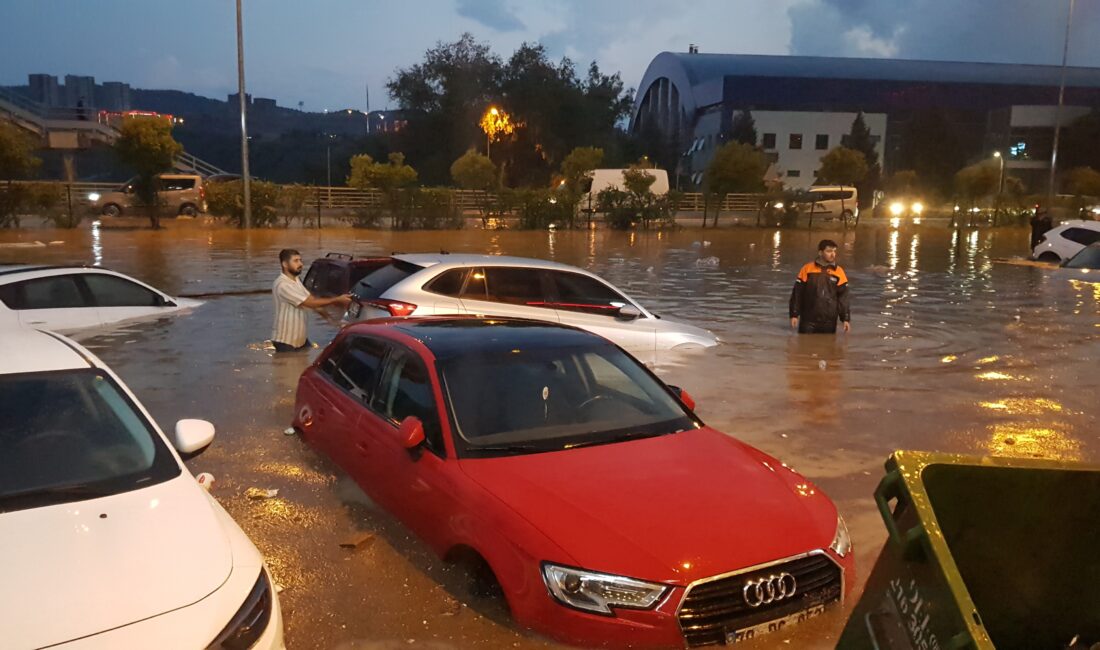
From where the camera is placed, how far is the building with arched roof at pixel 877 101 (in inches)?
3206

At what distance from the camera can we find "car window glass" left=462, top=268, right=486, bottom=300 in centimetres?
949

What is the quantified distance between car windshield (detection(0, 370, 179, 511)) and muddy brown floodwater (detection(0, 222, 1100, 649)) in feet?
3.64

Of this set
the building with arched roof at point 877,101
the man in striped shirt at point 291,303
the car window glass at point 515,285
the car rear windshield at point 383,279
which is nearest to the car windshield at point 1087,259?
the car window glass at point 515,285

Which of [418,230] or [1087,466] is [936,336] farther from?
[418,230]

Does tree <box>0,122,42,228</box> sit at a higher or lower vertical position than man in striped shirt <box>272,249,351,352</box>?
higher

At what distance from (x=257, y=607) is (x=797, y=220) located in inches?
1878

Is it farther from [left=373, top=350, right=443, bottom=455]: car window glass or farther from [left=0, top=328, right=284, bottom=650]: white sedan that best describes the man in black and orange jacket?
[left=0, top=328, right=284, bottom=650]: white sedan

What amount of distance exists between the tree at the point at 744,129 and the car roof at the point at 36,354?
7788cm

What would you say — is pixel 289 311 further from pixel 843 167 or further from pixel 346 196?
pixel 843 167

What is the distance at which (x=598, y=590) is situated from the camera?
12.2ft

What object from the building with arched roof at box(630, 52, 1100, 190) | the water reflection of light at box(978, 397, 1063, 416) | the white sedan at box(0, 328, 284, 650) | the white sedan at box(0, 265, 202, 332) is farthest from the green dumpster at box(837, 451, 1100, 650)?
the building with arched roof at box(630, 52, 1100, 190)

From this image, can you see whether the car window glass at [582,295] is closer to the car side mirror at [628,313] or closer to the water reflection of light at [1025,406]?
the car side mirror at [628,313]

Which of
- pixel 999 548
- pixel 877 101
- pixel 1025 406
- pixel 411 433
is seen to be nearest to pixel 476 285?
pixel 411 433

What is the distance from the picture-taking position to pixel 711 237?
38.9 metres
